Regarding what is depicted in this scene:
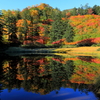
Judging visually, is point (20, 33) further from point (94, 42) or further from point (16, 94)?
point (16, 94)

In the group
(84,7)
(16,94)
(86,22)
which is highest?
(84,7)

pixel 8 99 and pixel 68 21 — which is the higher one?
pixel 68 21

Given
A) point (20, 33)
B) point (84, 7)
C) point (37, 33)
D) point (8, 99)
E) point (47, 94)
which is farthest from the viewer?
point (84, 7)

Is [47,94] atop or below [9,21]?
below

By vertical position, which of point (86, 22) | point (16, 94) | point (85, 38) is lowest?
point (16, 94)

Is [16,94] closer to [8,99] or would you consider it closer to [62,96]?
[8,99]

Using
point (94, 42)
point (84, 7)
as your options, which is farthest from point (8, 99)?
point (84, 7)

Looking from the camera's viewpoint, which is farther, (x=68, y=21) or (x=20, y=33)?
(x=68, y=21)

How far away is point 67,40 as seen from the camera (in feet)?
168

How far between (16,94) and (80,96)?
3.15m

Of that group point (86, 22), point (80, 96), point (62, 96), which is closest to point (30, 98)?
point (62, 96)

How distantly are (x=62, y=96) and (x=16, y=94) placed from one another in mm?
2310

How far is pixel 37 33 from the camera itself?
55.4 meters

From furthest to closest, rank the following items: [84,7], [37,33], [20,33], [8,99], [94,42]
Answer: [84,7] → [37,33] → [20,33] → [94,42] → [8,99]
